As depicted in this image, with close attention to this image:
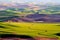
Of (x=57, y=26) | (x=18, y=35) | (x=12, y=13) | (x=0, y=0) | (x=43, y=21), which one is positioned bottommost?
(x=18, y=35)

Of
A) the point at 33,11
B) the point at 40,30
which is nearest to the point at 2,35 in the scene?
the point at 40,30

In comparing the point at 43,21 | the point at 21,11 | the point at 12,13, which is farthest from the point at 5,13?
the point at 43,21

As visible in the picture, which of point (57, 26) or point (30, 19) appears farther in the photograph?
point (30, 19)

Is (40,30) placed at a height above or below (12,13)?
below

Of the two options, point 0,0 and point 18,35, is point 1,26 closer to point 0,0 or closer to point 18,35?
point 18,35

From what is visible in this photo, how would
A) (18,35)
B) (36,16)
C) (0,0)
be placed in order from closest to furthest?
(18,35), (36,16), (0,0)

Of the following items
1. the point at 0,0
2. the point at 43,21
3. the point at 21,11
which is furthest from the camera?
the point at 0,0
